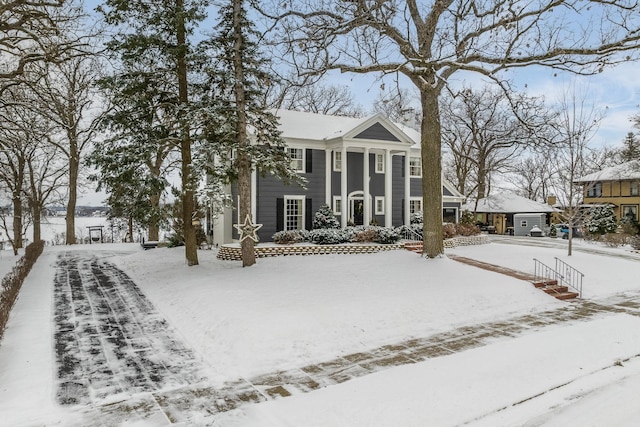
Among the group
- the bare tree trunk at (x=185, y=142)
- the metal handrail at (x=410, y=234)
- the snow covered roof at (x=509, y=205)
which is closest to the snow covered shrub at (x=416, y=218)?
the metal handrail at (x=410, y=234)

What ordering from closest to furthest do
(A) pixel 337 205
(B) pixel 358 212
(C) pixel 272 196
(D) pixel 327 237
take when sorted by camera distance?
(D) pixel 327 237, (C) pixel 272 196, (A) pixel 337 205, (B) pixel 358 212

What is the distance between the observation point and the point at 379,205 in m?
22.6

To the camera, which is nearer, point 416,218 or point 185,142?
point 185,142

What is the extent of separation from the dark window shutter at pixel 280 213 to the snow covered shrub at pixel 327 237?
1.93 meters

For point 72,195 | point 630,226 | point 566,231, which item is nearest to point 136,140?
point 72,195

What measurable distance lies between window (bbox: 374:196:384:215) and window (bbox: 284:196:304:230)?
4.47 meters

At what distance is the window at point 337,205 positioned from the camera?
21.0 metres

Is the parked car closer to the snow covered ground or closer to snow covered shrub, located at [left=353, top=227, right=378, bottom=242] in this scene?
the snow covered ground

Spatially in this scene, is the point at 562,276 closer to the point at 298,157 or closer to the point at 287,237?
the point at 287,237

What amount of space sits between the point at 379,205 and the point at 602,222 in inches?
702

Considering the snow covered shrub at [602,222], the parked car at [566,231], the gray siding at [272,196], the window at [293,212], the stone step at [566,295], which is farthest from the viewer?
the parked car at [566,231]

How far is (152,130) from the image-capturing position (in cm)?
1355

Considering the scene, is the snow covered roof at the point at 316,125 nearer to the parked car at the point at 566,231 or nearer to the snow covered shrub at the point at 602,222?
the snow covered shrub at the point at 602,222

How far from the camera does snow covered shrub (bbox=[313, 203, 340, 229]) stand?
1948 centimetres
